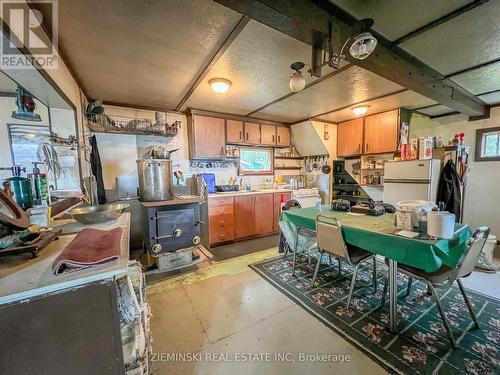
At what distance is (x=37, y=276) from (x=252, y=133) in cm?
384

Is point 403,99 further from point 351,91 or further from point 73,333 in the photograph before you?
point 73,333

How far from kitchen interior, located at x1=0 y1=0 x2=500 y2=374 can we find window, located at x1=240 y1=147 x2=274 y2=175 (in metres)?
0.89

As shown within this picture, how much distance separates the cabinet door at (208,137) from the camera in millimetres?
3621

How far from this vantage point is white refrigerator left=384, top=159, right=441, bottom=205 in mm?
3152

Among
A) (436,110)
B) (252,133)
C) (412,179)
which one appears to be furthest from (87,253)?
(436,110)

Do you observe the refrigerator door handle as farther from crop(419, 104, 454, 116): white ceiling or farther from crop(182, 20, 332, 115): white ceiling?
crop(182, 20, 332, 115): white ceiling

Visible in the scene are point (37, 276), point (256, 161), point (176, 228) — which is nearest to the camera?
point (37, 276)

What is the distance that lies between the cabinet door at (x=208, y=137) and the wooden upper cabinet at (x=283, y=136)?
52.8 inches

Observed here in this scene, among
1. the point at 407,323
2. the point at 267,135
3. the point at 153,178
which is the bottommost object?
the point at 407,323

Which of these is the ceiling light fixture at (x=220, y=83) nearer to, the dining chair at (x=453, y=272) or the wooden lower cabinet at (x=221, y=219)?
the wooden lower cabinet at (x=221, y=219)

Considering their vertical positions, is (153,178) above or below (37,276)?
above

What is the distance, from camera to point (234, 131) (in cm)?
403

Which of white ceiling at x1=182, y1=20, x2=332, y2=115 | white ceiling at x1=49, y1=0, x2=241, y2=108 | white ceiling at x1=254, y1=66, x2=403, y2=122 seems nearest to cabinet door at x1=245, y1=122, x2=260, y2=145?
white ceiling at x1=254, y1=66, x2=403, y2=122

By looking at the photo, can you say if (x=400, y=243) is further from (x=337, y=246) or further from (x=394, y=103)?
(x=394, y=103)
